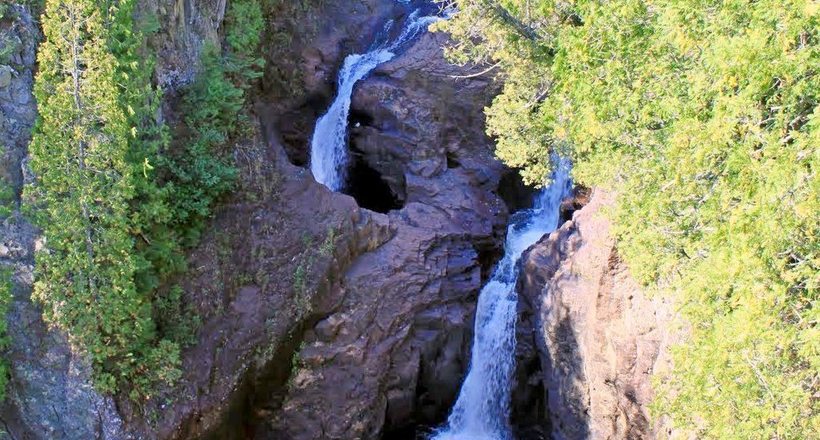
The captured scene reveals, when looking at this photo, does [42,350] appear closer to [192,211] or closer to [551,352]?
[192,211]

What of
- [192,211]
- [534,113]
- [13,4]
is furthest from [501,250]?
[13,4]

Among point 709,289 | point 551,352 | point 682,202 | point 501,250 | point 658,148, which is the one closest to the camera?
point 709,289

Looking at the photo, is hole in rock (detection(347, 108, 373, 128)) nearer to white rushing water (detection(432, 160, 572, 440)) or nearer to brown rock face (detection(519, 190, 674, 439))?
white rushing water (detection(432, 160, 572, 440))

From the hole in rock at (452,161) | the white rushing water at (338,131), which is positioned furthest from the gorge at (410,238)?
the white rushing water at (338,131)

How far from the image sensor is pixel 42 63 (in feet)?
32.3

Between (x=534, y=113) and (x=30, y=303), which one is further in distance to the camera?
(x=534, y=113)

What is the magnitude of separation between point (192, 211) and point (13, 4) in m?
4.27

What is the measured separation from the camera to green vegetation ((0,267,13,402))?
955cm

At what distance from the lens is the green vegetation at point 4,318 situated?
9547mm

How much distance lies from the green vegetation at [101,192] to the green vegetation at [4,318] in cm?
39

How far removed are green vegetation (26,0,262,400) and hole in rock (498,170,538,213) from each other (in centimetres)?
868

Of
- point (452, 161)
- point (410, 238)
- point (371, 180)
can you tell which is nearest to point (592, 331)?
point (410, 238)

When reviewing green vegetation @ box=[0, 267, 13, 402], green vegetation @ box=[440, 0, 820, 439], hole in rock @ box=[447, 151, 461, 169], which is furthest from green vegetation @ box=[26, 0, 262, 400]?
hole in rock @ box=[447, 151, 461, 169]

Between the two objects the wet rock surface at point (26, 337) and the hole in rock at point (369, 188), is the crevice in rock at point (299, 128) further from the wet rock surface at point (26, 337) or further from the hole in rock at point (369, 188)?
the wet rock surface at point (26, 337)
